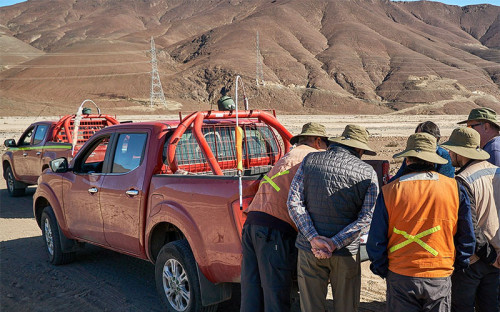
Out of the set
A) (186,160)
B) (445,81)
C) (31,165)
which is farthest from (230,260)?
(445,81)

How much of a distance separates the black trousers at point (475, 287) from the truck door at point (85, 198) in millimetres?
3912

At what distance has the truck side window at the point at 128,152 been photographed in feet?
17.4

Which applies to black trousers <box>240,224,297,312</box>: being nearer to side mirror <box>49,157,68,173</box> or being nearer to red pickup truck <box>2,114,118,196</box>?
side mirror <box>49,157,68,173</box>

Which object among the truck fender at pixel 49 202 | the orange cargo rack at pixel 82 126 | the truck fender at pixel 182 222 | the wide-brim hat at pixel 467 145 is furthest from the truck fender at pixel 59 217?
the wide-brim hat at pixel 467 145

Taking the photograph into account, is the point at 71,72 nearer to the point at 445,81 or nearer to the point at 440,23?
the point at 445,81

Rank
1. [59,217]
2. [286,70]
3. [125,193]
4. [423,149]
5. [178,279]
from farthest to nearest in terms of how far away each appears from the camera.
Answer: [286,70], [59,217], [125,193], [178,279], [423,149]

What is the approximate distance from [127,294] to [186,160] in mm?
1732

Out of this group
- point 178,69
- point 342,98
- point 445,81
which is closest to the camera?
point 342,98

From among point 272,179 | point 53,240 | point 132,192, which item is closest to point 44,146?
point 53,240

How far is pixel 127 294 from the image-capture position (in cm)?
562

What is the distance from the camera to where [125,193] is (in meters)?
5.25

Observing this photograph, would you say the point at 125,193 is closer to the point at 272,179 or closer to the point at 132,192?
the point at 132,192

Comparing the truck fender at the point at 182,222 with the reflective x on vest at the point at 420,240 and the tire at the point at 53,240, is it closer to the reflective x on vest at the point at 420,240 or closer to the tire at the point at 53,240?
the reflective x on vest at the point at 420,240

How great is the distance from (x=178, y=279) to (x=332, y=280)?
1775mm
